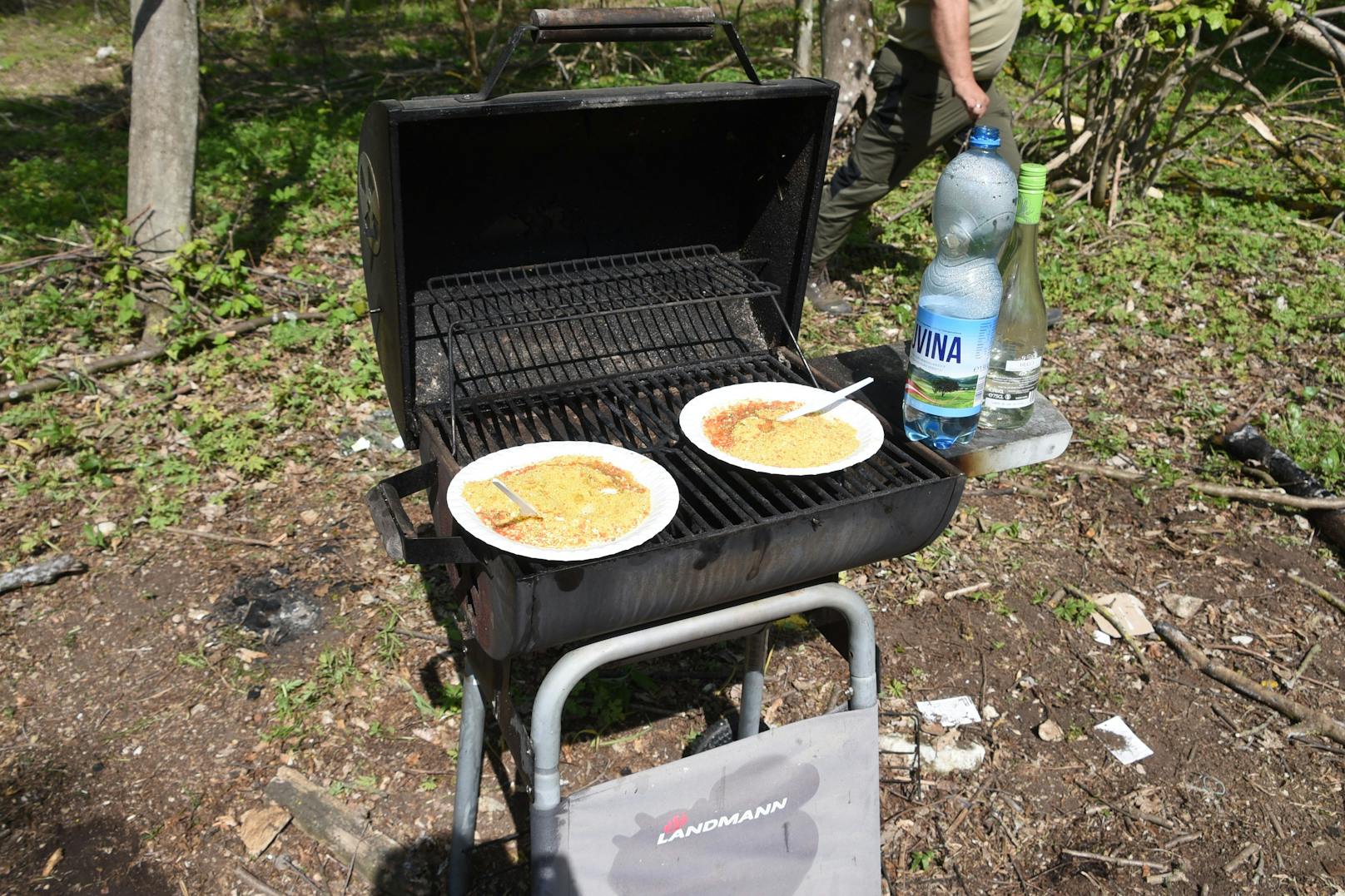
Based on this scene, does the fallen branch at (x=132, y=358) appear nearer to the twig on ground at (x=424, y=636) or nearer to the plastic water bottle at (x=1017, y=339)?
the twig on ground at (x=424, y=636)

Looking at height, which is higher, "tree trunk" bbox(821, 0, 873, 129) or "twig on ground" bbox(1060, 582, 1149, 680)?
"tree trunk" bbox(821, 0, 873, 129)

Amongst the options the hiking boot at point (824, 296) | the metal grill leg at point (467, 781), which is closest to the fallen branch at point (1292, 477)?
the hiking boot at point (824, 296)

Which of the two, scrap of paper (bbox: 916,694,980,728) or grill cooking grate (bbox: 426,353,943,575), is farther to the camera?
scrap of paper (bbox: 916,694,980,728)

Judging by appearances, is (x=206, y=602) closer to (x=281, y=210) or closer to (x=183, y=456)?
(x=183, y=456)

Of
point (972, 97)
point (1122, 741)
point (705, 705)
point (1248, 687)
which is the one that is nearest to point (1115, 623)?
point (1248, 687)

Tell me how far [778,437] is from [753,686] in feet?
2.98

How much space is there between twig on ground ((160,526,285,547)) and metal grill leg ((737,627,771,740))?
1969mm

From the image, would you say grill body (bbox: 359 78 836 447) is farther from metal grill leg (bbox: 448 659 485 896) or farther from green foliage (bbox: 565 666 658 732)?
green foliage (bbox: 565 666 658 732)

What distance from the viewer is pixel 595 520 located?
1.80 m

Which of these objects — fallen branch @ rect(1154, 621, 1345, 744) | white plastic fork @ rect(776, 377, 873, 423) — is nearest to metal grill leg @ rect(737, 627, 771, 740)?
white plastic fork @ rect(776, 377, 873, 423)

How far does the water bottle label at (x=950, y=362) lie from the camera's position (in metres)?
1.96

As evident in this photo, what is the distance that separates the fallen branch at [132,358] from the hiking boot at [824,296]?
257 cm

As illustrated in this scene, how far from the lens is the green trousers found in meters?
5.02

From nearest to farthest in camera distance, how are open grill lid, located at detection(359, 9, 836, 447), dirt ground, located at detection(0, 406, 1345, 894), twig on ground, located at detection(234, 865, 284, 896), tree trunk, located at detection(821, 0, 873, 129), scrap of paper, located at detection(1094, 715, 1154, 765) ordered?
open grill lid, located at detection(359, 9, 836, 447)
twig on ground, located at detection(234, 865, 284, 896)
dirt ground, located at detection(0, 406, 1345, 894)
scrap of paper, located at detection(1094, 715, 1154, 765)
tree trunk, located at detection(821, 0, 873, 129)
